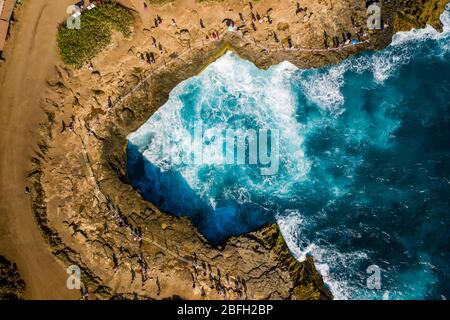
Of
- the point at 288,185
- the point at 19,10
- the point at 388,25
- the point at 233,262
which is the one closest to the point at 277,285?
the point at 233,262

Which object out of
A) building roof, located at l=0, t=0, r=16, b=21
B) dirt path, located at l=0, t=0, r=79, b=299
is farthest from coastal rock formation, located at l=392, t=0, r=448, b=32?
building roof, located at l=0, t=0, r=16, b=21

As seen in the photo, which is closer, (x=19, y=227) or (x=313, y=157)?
(x=19, y=227)

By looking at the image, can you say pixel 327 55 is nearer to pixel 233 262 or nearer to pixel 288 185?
pixel 288 185

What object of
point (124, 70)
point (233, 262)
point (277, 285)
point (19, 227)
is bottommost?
point (277, 285)

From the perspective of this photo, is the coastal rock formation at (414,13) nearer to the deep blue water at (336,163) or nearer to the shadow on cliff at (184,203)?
the deep blue water at (336,163)

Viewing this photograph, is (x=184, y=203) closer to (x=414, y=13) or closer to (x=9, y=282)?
(x=9, y=282)

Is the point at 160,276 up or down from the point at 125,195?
down

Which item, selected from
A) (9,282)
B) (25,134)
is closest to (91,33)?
(25,134)
